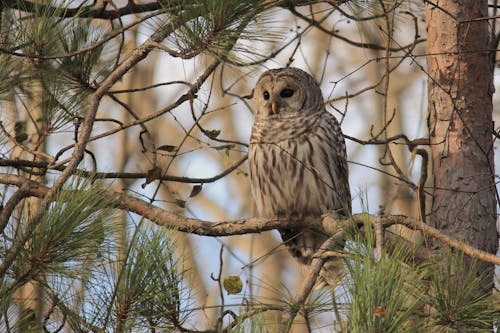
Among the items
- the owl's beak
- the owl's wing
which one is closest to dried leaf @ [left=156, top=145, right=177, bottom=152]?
the owl's beak

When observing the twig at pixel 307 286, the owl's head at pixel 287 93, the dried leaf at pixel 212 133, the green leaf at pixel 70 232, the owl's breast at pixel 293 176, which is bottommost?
the twig at pixel 307 286

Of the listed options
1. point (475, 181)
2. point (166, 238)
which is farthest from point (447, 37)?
point (166, 238)

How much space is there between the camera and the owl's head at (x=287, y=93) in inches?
218

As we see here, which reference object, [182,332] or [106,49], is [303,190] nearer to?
[106,49]

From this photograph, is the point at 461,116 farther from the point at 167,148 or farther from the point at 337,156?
the point at 167,148

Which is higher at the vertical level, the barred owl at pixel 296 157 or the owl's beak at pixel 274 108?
the owl's beak at pixel 274 108

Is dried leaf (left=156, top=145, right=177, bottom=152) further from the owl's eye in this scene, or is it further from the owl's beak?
the owl's eye

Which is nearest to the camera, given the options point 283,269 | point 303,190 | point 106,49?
point 106,49

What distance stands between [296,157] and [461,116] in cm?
112

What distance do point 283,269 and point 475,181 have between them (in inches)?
326

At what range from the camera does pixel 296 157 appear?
5.13m

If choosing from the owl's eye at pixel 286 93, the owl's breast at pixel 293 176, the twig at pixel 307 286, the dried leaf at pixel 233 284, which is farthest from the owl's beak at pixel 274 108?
the twig at pixel 307 286

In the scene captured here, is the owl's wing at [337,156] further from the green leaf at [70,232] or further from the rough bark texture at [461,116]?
the green leaf at [70,232]

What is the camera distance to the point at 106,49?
4.54 meters
